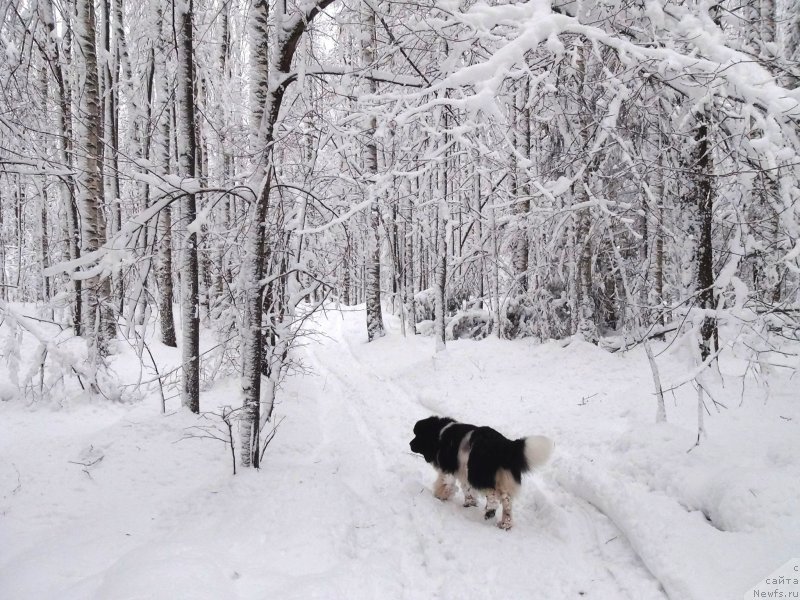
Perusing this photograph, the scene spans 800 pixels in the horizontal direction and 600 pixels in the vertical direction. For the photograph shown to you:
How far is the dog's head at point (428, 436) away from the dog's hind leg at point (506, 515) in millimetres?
1105

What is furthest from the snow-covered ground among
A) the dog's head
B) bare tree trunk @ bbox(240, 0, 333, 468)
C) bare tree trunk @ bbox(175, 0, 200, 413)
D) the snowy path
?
bare tree trunk @ bbox(240, 0, 333, 468)

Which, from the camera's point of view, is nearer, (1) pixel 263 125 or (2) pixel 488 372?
(1) pixel 263 125

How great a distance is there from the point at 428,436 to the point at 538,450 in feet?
5.04

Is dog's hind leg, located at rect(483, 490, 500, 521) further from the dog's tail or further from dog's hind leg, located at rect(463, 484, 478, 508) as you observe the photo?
the dog's tail

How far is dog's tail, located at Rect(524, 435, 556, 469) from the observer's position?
13.8 ft

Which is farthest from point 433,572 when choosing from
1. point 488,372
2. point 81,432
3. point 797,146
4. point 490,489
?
point 488,372

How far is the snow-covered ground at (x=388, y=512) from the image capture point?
3.23 m

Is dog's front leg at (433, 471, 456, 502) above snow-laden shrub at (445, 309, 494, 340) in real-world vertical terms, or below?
below

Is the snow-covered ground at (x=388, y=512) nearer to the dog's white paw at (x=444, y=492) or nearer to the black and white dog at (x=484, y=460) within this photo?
the dog's white paw at (x=444, y=492)

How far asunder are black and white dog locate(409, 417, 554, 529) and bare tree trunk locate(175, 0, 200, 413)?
A: 12.7ft

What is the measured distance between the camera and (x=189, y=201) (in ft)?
21.9

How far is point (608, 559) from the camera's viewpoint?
12.2 ft

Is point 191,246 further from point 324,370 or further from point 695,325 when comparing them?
point 324,370

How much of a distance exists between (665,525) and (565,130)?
5837mm
